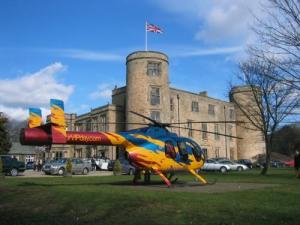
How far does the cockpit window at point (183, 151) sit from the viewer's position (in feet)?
66.4

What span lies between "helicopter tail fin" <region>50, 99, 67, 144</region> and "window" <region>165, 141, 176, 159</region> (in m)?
5.17

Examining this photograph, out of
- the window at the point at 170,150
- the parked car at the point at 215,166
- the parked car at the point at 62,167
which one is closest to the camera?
the window at the point at 170,150

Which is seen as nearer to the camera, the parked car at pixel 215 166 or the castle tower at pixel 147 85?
the parked car at pixel 215 166

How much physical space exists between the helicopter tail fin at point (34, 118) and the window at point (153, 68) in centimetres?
3814

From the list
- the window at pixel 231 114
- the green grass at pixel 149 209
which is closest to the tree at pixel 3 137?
the window at pixel 231 114

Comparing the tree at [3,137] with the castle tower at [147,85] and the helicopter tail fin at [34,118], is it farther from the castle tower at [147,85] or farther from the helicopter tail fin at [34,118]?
the helicopter tail fin at [34,118]

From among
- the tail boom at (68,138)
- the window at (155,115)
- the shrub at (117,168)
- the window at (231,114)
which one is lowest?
the shrub at (117,168)

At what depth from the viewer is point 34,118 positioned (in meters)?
16.4

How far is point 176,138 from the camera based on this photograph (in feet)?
66.9

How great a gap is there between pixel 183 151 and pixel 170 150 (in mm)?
860

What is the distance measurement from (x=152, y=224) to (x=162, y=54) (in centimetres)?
4700

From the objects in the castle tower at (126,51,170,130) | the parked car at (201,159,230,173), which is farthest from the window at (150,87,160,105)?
the parked car at (201,159,230,173)

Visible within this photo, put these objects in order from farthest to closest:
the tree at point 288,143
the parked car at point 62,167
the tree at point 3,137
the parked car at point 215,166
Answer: the tree at point 288,143
the tree at point 3,137
the parked car at point 215,166
the parked car at point 62,167

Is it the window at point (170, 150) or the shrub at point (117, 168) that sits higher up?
the window at point (170, 150)
